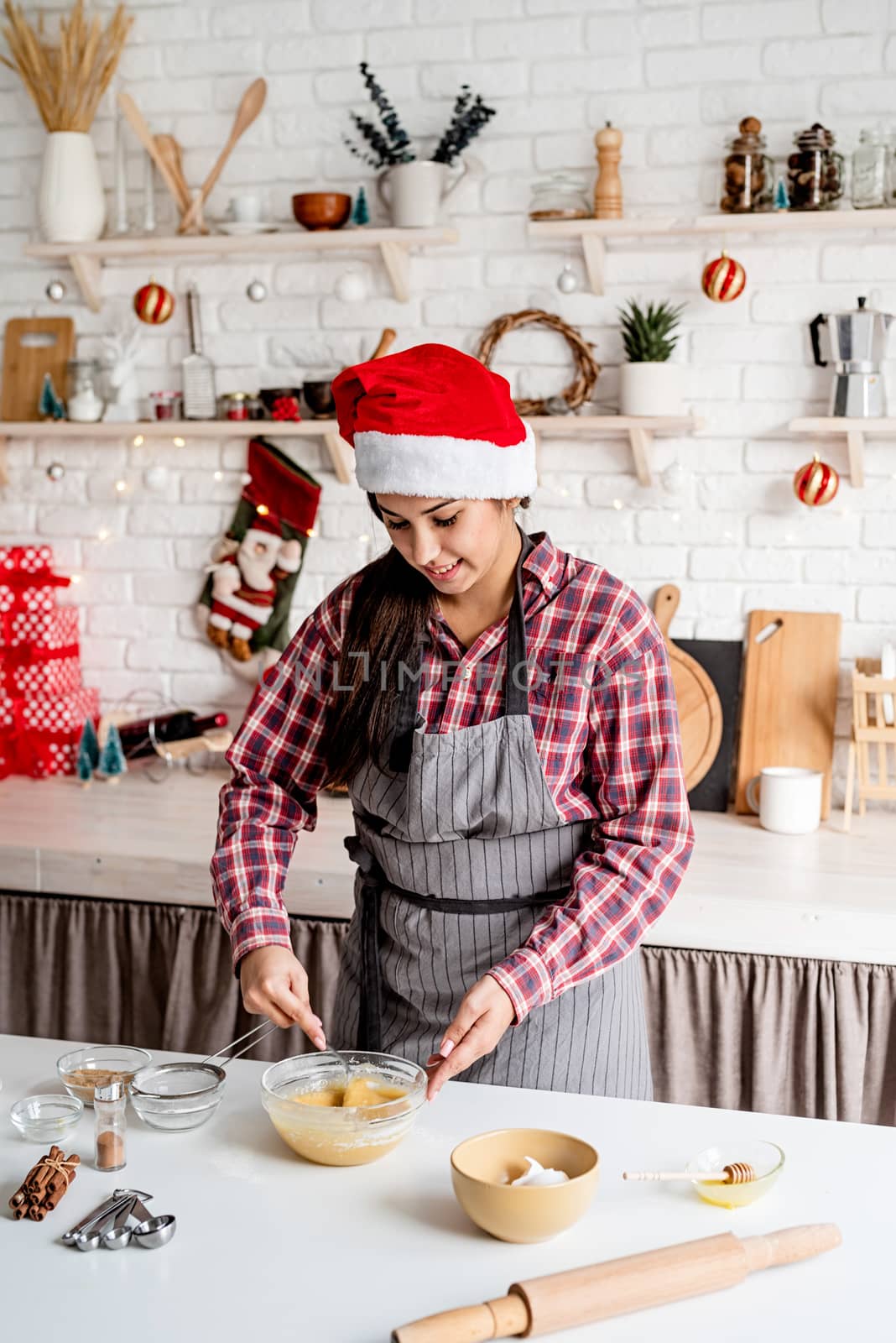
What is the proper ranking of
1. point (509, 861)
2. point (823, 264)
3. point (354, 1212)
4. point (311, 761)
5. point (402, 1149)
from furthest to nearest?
point (823, 264) → point (311, 761) → point (509, 861) → point (402, 1149) → point (354, 1212)

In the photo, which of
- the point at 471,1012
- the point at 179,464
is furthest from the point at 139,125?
the point at 471,1012

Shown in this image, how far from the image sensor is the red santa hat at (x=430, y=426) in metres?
1.67

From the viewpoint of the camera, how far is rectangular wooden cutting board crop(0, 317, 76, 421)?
344 cm

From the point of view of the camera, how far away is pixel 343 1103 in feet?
4.74

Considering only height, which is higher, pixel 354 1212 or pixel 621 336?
pixel 621 336

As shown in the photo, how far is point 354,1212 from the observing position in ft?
4.25

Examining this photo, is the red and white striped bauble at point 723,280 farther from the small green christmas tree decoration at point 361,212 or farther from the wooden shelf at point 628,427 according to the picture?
the small green christmas tree decoration at point 361,212

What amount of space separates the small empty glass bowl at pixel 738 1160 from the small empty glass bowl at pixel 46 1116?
655mm

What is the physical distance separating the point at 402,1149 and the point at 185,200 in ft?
8.15

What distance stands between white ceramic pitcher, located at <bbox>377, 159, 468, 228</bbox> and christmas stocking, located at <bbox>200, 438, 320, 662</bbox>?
2.12 feet

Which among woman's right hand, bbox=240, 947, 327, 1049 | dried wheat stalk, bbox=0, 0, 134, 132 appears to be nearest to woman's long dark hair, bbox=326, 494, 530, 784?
woman's right hand, bbox=240, 947, 327, 1049

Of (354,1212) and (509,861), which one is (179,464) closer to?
(509,861)

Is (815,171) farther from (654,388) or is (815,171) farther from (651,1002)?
(651,1002)

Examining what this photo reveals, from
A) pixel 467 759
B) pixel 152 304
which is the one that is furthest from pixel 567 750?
pixel 152 304
